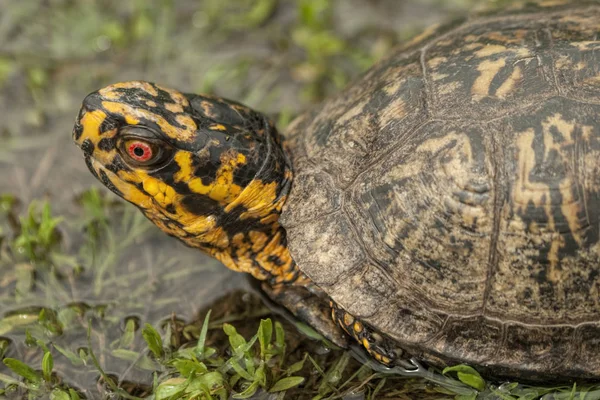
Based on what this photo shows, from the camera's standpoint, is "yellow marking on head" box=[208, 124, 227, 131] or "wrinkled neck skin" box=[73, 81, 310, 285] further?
"yellow marking on head" box=[208, 124, 227, 131]

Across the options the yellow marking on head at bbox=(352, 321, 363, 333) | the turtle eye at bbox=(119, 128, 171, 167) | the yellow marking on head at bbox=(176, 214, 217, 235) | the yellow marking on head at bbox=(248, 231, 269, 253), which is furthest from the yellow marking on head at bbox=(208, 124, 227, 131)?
the yellow marking on head at bbox=(352, 321, 363, 333)

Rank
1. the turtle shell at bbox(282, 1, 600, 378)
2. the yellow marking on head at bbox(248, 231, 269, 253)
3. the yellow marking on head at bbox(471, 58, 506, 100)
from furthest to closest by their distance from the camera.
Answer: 1. the yellow marking on head at bbox(248, 231, 269, 253)
2. the yellow marking on head at bbox(471, 58, 506, 100)
3. the turtle shell at bbox(282, 1, 600, 378)

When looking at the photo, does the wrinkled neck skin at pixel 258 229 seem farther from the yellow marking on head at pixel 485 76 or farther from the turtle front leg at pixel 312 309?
the yellow marking on head at pixel 485 76

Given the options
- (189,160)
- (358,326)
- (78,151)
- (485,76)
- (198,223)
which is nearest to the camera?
(485,76)

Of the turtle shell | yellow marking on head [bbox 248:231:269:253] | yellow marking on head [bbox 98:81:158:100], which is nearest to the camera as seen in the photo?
the turtle shell

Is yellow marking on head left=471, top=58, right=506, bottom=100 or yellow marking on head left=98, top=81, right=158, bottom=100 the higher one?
yellow marking on head left=471, top=58, right=506, bottom=100

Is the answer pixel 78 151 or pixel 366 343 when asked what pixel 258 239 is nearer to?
pixel 366 343

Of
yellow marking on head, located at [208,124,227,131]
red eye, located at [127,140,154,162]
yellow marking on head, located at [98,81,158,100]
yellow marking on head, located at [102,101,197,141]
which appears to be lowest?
red eye, located at [127,140,154,162]

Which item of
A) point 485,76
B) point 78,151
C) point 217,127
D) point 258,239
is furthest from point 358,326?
point 78,151

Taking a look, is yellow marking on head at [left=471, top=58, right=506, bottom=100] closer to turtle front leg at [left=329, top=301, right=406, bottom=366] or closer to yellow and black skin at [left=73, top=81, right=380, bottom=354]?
yellow and black skin at [left=73, top=81, right=380, bottom=354]
